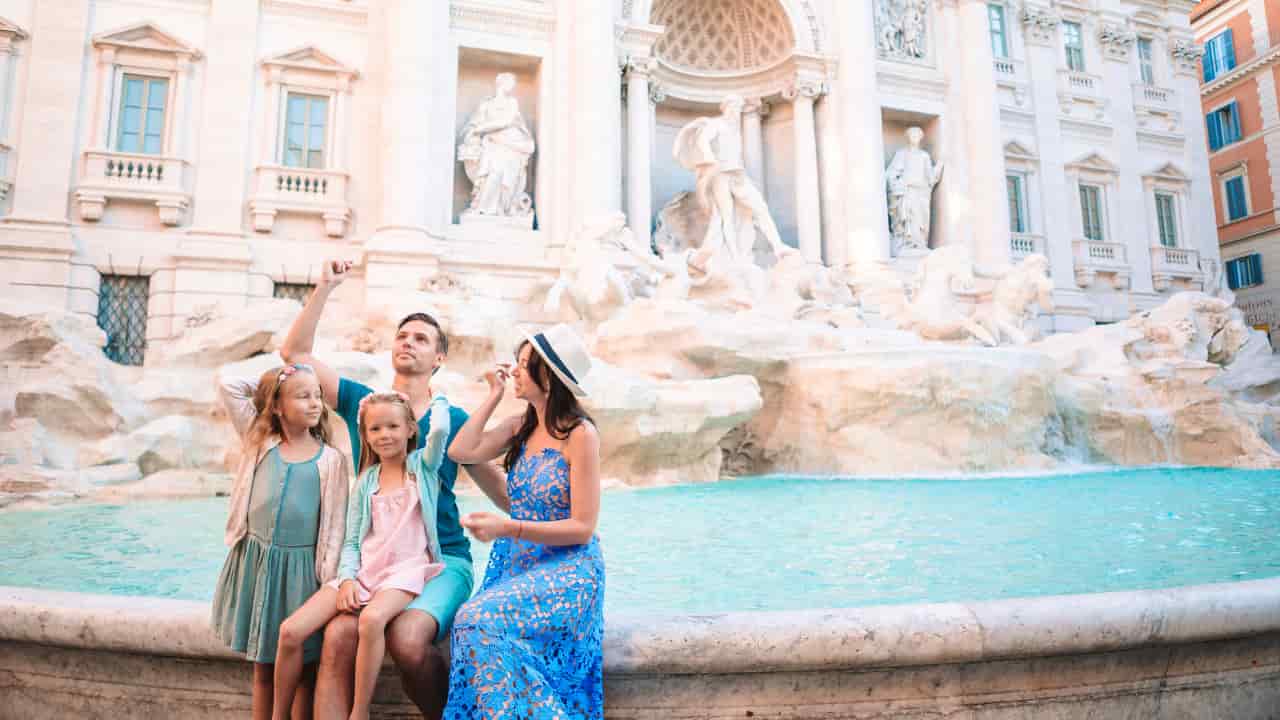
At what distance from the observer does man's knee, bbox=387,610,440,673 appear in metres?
1.79

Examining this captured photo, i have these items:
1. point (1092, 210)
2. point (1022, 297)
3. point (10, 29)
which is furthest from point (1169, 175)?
point (10, 29)

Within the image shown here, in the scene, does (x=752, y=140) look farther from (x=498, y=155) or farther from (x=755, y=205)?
(x=498, y=155)

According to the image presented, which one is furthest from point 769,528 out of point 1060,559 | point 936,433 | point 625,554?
point 936,433

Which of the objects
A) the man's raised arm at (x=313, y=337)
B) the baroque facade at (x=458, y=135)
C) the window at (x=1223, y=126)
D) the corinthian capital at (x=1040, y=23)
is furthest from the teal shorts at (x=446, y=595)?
the window at (x=1223, y=126)

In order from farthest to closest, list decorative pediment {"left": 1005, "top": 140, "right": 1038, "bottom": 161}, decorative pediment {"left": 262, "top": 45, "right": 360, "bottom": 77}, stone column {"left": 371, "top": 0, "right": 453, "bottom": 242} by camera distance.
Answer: decorative pediment {"left": 1005, "top": 140, "right": 1038, "bottom": 161} → decorative pediment {"left": 262, "top": 45, "right": 360, "bottom": 77} → stone column {"left": 371, "top": 0, "right": 453, "bottom": 242}

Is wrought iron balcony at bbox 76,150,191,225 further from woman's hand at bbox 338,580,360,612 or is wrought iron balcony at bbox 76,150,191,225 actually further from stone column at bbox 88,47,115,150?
woman's hand at bbox 338,580,360,612

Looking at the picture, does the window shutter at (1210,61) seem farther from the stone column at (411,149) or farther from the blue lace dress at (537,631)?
the blue lace dress at (537,631)

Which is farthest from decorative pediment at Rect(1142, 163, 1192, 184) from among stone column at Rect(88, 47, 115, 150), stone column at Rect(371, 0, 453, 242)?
stone column at Rect(88, 47, 115, 150)

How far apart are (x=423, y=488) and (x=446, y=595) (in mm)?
267

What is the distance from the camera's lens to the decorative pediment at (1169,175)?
1888cm

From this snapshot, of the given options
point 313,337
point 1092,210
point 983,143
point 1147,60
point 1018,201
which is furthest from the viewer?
point 1147,60

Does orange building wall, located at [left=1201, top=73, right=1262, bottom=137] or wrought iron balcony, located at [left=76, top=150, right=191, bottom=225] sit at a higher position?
orange building wall, located at [left=1201, top=73, right=1262, bottom=137]

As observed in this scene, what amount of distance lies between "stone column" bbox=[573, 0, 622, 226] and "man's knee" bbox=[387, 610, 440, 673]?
37.7 feet

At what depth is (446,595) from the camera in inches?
76.4
